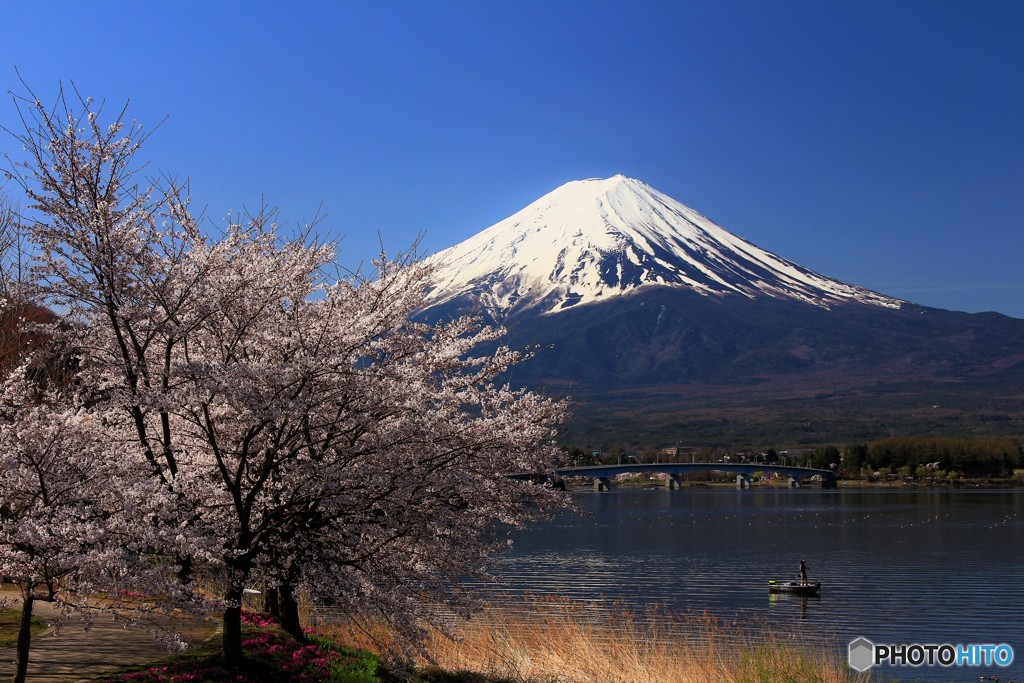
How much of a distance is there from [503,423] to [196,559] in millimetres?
4177

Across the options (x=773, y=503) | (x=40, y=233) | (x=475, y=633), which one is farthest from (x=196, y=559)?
(x=773, y=503)

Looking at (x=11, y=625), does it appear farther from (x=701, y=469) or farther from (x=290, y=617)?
(x=701, y=469)

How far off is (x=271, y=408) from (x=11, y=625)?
7401 millimetres

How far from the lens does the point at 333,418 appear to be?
38.2 feet

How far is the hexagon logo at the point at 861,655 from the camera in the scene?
22945 mm

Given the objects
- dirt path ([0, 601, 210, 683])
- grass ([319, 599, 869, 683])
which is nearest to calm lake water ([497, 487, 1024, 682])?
grass ([319, 599, 869, 683])

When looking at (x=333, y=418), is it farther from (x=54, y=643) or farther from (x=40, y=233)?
(x=54, y=643)

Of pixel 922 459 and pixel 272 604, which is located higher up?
pixel 922 459

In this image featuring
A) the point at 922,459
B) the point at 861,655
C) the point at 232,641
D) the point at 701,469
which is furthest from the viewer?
the point at 922,459

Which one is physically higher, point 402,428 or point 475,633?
point 402,428

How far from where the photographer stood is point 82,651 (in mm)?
12953

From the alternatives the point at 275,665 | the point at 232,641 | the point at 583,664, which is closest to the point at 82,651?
the point at 232,641

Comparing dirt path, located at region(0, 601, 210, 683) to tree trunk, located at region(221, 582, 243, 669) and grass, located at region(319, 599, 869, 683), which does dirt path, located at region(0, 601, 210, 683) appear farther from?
grass, located at region(319, 599, 869, 683)

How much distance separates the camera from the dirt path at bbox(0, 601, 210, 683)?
11.6 meters
